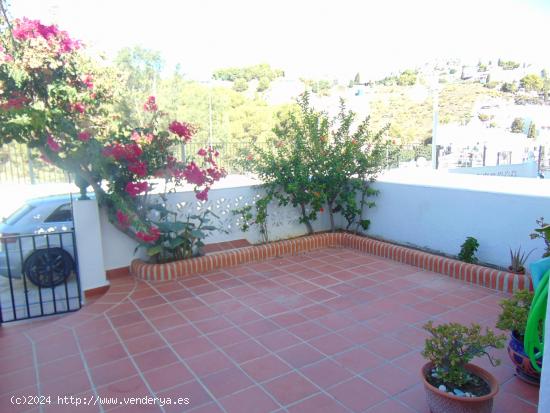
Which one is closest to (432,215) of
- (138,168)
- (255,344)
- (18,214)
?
(255,344)

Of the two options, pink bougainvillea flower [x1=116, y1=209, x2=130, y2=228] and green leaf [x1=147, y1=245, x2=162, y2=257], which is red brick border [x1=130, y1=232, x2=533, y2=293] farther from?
pink bougainvillea flower [x1=116, y1=209, x2=130, y2=228]

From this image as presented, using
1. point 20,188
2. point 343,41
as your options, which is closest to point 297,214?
point 20,188

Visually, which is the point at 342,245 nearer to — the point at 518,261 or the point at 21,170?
the point at 518,261

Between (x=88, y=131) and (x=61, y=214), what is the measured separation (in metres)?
1.85

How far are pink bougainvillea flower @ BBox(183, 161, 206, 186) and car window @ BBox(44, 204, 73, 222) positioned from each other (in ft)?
6.52

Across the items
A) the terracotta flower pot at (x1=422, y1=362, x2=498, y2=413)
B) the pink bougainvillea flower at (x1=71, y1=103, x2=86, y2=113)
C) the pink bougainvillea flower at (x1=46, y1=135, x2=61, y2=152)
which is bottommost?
the terracotta flower pot at (x1=422, y1=362, x2=498, y2=413)

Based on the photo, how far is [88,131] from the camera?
Result: 4.43 meters

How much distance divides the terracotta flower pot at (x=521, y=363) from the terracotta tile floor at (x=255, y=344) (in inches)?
2.4

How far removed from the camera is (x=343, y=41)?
99.0 feet

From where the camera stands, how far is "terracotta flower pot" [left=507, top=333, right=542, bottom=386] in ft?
8.48

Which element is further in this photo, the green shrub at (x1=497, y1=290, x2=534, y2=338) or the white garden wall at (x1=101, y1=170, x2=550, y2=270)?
the white garden wall at (x1=101, y1=170, x2=550, y2=270)

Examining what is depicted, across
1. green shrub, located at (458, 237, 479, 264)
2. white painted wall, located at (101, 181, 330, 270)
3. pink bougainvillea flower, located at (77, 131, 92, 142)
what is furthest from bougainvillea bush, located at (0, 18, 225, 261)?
green shrub, located at (458, 237, 479, 264)

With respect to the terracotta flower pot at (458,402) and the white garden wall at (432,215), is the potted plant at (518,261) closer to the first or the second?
the white garden wall at (432,215)

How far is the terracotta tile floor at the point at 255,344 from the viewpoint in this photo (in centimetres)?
259
